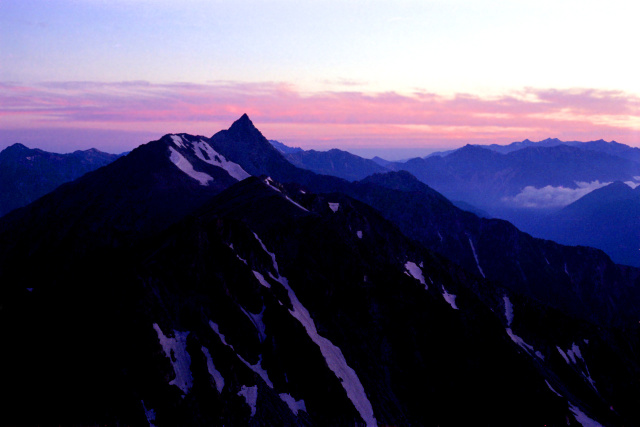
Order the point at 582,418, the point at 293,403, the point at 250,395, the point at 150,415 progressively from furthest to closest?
the point at 582,418
the point at 293,403
the point at 250,395
the point at 150,415

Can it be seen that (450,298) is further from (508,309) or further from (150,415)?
(150,415)

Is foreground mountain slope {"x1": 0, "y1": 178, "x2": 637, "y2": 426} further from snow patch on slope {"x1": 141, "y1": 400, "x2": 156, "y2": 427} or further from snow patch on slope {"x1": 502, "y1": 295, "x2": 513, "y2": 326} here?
snow patch on slope {"x1": 502, "y1": 295, "x2": 513, "y2": 326}

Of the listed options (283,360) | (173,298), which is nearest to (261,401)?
(283,360)

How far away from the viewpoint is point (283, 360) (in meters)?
109

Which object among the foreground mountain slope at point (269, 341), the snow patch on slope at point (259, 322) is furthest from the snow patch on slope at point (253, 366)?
the snow patch on slope at point (259, 322)

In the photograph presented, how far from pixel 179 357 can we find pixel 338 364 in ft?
112

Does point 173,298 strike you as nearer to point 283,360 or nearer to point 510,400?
point 283,360

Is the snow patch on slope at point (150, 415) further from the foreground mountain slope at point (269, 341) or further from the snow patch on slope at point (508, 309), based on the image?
the snow patch on slope at point (508, 309)

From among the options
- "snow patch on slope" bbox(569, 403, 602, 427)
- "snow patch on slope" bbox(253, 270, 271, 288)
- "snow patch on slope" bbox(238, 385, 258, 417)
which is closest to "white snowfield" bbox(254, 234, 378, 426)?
"snow patch on slope" bbox(253, 270, 271, 288)

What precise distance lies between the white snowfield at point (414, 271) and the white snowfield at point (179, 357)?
252 ft

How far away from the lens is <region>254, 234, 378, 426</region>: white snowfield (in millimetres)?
107875

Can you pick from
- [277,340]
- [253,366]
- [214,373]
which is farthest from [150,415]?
[277,340]

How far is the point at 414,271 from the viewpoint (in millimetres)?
162875

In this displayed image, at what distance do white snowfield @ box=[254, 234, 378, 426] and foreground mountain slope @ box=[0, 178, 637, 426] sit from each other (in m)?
0.33
